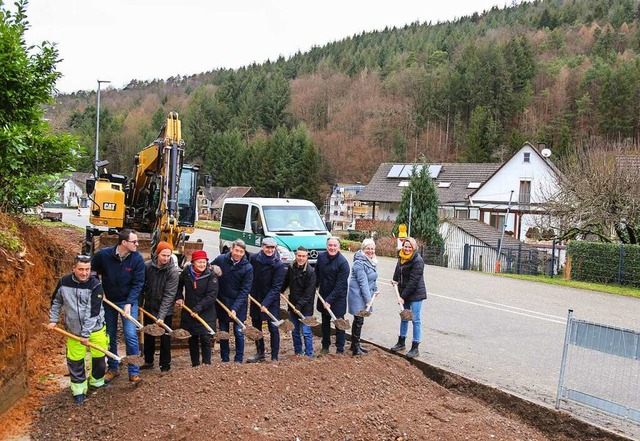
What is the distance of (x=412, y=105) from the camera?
8388 centimetres

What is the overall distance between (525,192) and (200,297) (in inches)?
1527

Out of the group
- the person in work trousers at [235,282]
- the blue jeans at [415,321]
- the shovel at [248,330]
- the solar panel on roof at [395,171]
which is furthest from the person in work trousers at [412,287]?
the solar panel on roof at [395,171]

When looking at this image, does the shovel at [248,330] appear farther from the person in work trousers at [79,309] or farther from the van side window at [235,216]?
the van side window at [235,216]

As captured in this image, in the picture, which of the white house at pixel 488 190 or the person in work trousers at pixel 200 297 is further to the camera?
the white house at pixel 488 190

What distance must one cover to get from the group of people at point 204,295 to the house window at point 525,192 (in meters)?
35.7

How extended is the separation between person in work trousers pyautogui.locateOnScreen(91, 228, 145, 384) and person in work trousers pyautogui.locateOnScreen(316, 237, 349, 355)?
2.69 meters

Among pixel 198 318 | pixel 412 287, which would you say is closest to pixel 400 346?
pixel 412 287

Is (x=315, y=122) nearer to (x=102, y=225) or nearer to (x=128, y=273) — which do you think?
(x=102, y=225)

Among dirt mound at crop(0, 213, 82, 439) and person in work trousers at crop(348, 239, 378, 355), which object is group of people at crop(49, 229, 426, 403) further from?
dirt mound at crop(0, 213, 82, 439)

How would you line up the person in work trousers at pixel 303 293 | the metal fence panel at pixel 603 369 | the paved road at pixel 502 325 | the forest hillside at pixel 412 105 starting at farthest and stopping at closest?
the forest hillside at pixel 412 105 → the person in work trousers at pixel 303 293 → the paved road at pixel 502 325 → the metal fence panel at pixel 603 369

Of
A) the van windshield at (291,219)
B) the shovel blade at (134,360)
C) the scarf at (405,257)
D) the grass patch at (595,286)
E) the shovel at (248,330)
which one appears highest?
the van windshield at (291,219)

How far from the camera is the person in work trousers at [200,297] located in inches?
292

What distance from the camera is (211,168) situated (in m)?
91.2

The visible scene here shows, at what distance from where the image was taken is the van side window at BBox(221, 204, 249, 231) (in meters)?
16.3
